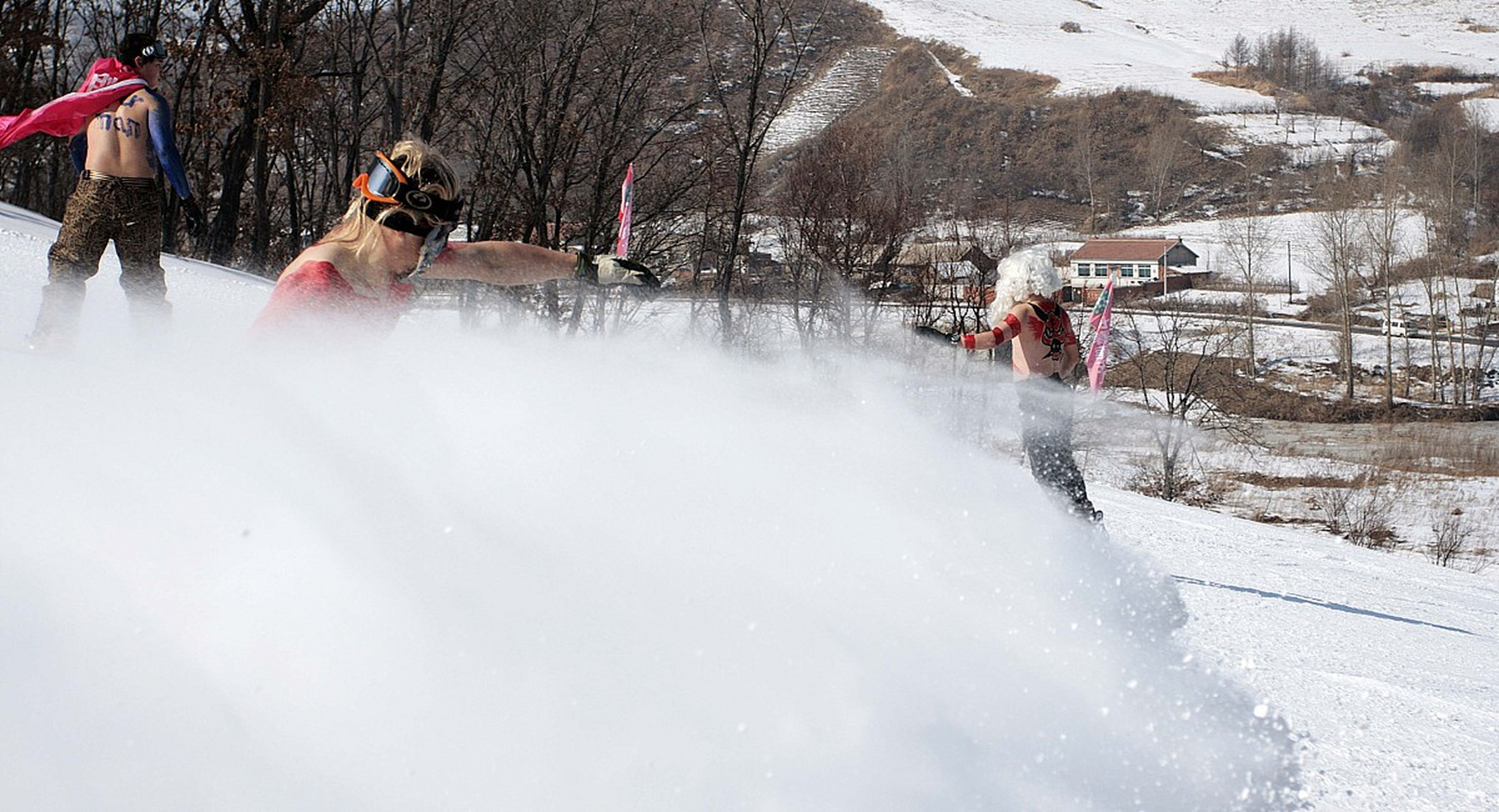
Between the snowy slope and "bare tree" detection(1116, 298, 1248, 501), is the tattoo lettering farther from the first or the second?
the snowy slope

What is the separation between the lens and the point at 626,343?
14.7ft

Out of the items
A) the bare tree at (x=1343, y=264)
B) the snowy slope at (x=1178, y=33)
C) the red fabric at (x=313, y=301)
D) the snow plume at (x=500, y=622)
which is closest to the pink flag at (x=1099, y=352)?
the snow plume at (x=500, y=622)

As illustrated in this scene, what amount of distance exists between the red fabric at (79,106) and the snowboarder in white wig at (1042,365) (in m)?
3.94

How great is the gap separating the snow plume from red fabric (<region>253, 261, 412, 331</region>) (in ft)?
0.33

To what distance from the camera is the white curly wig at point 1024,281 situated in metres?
5.77

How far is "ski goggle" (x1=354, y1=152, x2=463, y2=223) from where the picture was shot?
3041 millimetres

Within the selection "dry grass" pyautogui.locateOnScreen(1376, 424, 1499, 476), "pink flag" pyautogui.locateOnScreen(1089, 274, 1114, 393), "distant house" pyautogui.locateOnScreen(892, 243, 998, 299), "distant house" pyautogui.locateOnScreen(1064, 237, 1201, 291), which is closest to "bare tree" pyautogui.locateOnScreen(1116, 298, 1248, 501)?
"dry grass" pyautogui.locateOnScreen(1376, 424, 1499, 476)

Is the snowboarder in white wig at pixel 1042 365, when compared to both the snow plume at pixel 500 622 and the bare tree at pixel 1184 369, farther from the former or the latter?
the bare tree at pixel 1184 369

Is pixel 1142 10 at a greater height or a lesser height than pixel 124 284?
greater

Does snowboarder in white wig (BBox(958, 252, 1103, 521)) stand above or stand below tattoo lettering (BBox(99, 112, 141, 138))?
below

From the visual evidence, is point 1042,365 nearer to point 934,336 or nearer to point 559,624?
point 934,336

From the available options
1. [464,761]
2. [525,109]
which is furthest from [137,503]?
[525,109]

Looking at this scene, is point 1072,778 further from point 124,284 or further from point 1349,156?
point 1349,156

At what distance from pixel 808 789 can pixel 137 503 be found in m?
1.52
